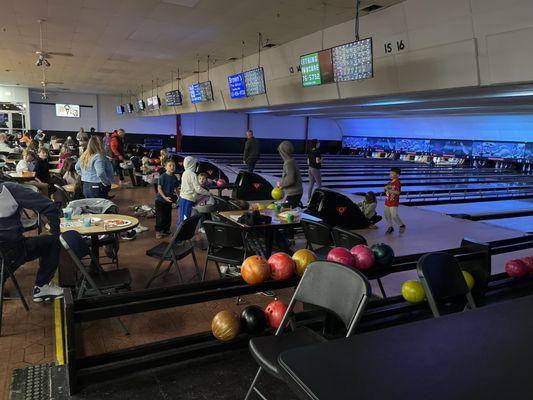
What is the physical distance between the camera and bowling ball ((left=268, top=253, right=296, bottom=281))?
2.60 m

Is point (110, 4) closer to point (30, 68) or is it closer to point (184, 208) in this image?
point (184, 208)

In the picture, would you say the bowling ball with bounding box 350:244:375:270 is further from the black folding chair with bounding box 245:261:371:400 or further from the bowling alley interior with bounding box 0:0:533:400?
the black folding chair with bounding box 245:261:371:400

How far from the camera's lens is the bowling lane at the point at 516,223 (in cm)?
695

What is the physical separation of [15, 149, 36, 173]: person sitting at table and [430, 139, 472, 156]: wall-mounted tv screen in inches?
599

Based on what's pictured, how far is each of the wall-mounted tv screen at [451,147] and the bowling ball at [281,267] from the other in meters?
15.9

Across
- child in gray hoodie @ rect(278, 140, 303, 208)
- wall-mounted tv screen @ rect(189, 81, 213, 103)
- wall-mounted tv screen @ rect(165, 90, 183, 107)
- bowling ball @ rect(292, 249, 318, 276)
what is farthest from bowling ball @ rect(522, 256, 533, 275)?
wall-mounted tv screen @ rect(165, 90, 183, 107)

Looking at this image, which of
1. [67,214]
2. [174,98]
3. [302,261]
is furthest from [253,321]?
[174,98]

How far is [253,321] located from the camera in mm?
2504

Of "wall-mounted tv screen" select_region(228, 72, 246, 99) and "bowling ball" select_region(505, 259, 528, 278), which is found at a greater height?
"wall-mounted tv screen" select_region(228, 72, 246, 99)

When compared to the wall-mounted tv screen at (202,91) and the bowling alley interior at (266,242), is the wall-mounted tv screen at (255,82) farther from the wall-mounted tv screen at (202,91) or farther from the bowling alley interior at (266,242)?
the wall-mounted tv screen at (202,91)

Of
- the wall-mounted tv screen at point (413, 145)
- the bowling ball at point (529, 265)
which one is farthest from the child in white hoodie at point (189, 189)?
the wall-mounted tv screen at point (413, 145)

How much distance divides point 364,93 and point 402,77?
867mm

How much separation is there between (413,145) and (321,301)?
59.8 ft

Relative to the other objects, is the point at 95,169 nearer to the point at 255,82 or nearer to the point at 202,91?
the point at 255,82
